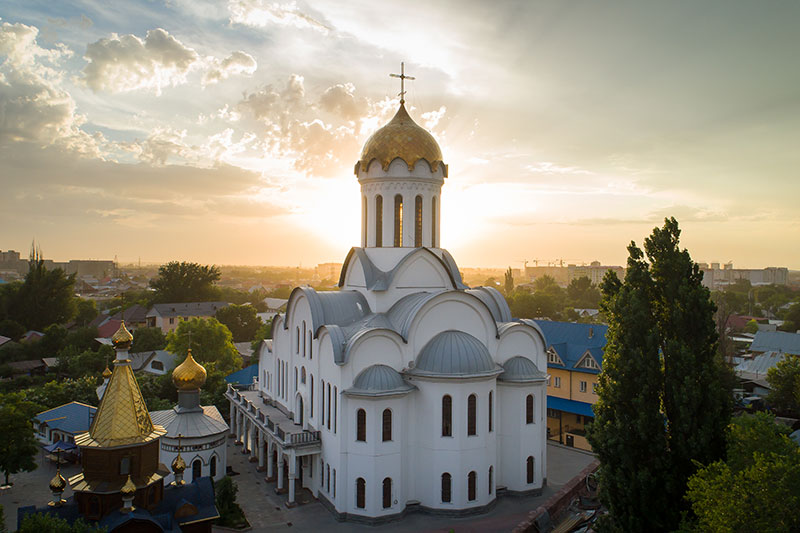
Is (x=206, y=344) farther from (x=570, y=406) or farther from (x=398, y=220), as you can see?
(x=570, y=406)

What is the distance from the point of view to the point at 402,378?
62.7 ft

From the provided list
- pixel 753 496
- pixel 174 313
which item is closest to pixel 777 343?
pixel 753 496

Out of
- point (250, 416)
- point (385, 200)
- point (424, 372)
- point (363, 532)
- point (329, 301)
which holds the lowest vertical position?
point (363, 532)

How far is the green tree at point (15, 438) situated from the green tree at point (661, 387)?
19.1m

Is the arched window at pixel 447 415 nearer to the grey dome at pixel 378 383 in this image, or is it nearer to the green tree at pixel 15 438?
the grey dome at pixel 378 383

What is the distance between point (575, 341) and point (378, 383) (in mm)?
18765

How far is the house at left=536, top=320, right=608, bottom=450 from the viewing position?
28.9 meters

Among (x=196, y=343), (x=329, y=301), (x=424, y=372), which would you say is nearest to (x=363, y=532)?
(x=424, y=372)

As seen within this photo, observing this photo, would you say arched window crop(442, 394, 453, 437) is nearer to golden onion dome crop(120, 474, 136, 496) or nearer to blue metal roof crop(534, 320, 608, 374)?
golden onion dome crop(120, 474, 136, 496)

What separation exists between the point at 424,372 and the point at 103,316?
59.5 meters

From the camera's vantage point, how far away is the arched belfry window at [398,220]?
22.7 meters

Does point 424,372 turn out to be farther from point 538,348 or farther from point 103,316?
point 103,316

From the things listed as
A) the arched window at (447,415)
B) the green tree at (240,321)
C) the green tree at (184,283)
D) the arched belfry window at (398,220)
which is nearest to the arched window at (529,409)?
the arched window at (447,415)

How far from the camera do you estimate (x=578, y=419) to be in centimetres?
2970
